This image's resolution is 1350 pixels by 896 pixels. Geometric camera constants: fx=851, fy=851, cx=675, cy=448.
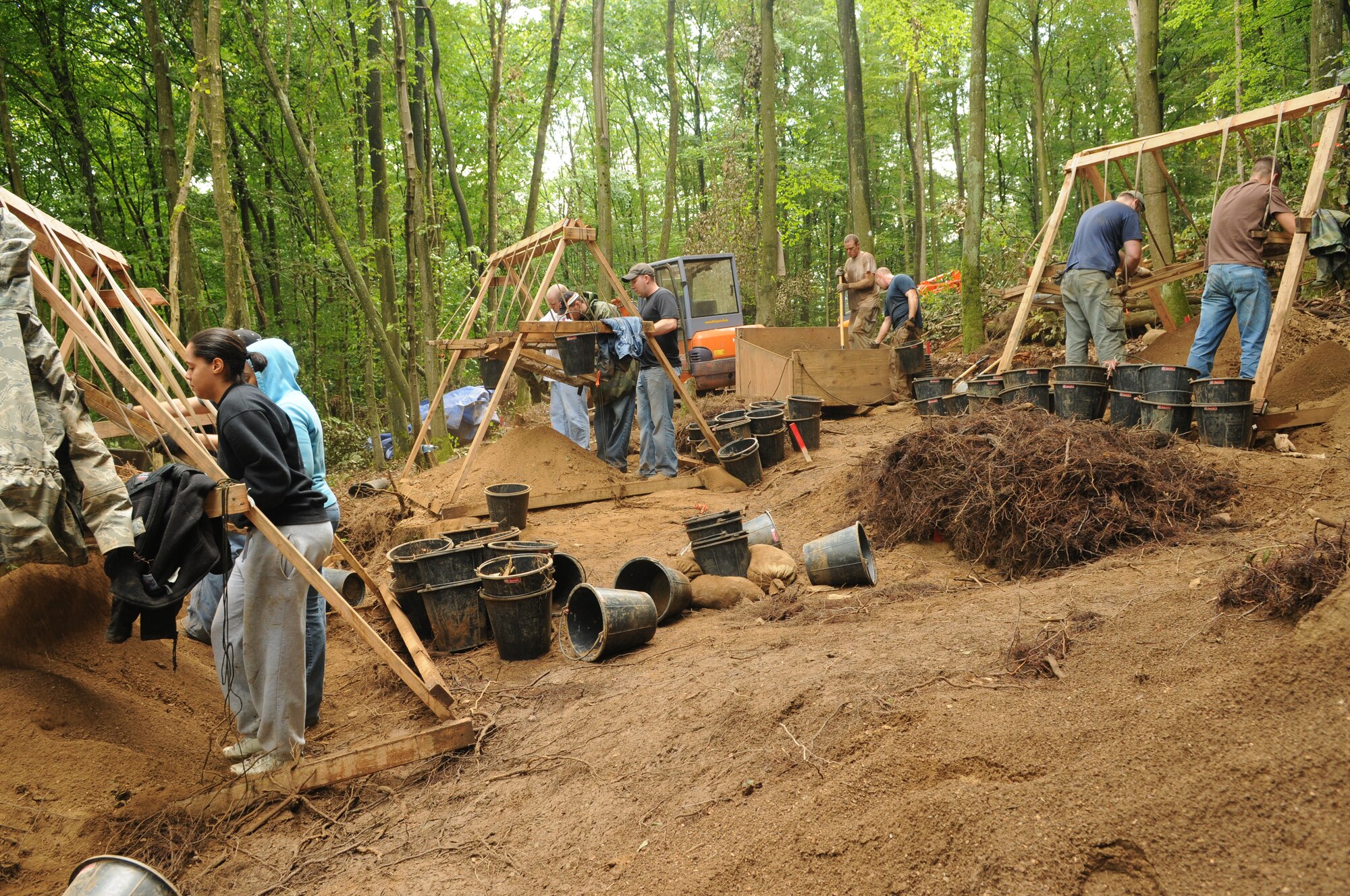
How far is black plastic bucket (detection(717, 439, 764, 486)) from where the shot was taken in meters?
9.24

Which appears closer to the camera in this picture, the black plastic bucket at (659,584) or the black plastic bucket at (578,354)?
the black plastic bucket at (659,584)

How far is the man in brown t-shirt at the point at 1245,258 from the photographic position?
7.02 m

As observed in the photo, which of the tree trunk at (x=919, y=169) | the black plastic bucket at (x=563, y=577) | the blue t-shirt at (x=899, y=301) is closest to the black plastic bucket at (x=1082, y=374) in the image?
the black plastic bucket at (x=563, y=577)

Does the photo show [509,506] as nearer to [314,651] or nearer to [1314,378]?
[314,651]

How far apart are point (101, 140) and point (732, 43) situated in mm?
17319

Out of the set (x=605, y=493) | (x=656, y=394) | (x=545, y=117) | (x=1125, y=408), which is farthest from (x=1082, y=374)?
(x=545, y=117)

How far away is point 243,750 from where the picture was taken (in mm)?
4043

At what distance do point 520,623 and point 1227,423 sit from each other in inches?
208

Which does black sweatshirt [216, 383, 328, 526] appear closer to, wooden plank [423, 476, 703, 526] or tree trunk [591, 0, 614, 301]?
wooden plank [423, 476, 703, 526]

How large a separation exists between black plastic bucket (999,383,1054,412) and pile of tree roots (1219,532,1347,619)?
4232 mm

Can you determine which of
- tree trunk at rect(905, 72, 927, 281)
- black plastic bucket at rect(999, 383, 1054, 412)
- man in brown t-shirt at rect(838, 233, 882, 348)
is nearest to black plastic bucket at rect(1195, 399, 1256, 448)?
black plastic bucket at rect(999, 383, 1054, 412)

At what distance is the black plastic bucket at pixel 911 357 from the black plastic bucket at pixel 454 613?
8.02 meters

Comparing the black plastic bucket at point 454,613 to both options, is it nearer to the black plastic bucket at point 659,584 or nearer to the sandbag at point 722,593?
the black plastic bucket at point 659,584

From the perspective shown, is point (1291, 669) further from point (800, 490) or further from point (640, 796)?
point (800, 490)
